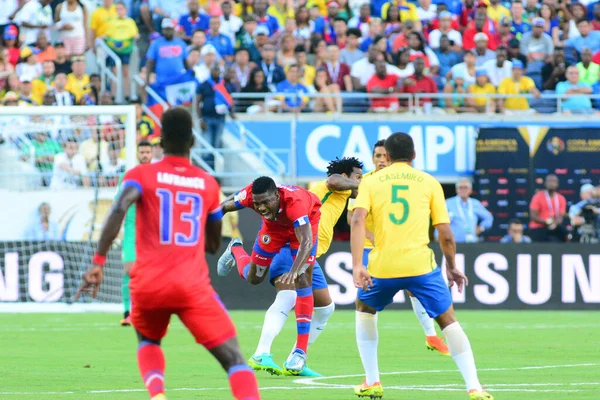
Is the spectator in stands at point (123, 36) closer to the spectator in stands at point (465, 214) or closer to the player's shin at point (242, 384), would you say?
the spectator in stands at point (465, 214)

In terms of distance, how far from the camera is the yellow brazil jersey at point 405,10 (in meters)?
27.7

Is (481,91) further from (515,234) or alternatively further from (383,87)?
(515,234)

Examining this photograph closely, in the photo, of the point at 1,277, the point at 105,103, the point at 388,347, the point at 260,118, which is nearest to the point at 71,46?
the point at 105,103

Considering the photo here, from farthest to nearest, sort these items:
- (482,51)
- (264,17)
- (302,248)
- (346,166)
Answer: (264,17), (482,51), (346,166), (302,248)

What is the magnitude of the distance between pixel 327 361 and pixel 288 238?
1.75 meters

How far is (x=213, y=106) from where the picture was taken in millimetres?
24312

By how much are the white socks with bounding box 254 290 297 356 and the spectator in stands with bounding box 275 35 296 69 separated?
46.6 ft

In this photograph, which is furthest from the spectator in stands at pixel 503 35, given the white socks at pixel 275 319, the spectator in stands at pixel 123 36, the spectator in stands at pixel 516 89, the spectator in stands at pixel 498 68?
the white socks at pixel 275 319

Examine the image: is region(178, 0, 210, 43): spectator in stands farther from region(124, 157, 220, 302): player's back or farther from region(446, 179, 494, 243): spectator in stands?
region(124, 157, 220, 302): player's back

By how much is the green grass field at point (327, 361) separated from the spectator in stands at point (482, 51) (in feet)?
26.2

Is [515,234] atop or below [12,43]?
below

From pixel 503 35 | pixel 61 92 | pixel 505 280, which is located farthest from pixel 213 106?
pixel 503 35

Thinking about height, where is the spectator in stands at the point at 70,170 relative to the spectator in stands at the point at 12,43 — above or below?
below

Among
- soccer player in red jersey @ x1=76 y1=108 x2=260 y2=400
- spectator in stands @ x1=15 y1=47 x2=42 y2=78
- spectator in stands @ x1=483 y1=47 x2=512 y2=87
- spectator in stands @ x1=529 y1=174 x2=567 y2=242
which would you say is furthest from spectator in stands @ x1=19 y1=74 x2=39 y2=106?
soccer player in red jersey @ x1=76 y1=108 x2=260 y2=400
